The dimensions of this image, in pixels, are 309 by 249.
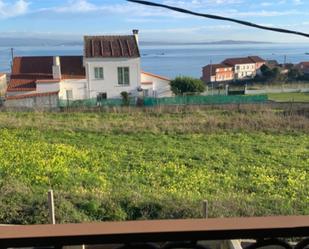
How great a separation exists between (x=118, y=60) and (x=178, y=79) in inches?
267

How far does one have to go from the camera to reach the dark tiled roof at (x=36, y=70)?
38.8m

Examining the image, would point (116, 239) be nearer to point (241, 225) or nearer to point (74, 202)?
point (241, 225)

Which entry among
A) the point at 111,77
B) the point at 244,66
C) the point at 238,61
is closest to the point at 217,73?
the point at 238,61

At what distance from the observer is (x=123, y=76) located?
4003 cm

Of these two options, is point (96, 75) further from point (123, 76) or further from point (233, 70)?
point (233, 70)

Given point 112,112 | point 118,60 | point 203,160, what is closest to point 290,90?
point 118,60

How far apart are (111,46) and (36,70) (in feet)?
25.1

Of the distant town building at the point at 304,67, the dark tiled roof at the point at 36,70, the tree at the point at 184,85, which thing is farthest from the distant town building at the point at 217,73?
the dark tiled roof at the point at 36,70

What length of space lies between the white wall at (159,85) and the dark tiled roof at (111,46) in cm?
297

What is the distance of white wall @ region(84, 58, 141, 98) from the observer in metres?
39.5

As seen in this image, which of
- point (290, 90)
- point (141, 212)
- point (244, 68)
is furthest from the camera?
point (244, 68)

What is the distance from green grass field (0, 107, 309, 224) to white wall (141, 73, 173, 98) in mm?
15862

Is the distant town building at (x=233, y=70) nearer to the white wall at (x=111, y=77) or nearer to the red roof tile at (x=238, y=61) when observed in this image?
the red roof tile at (x=238, y=61)

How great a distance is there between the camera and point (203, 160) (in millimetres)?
14750
